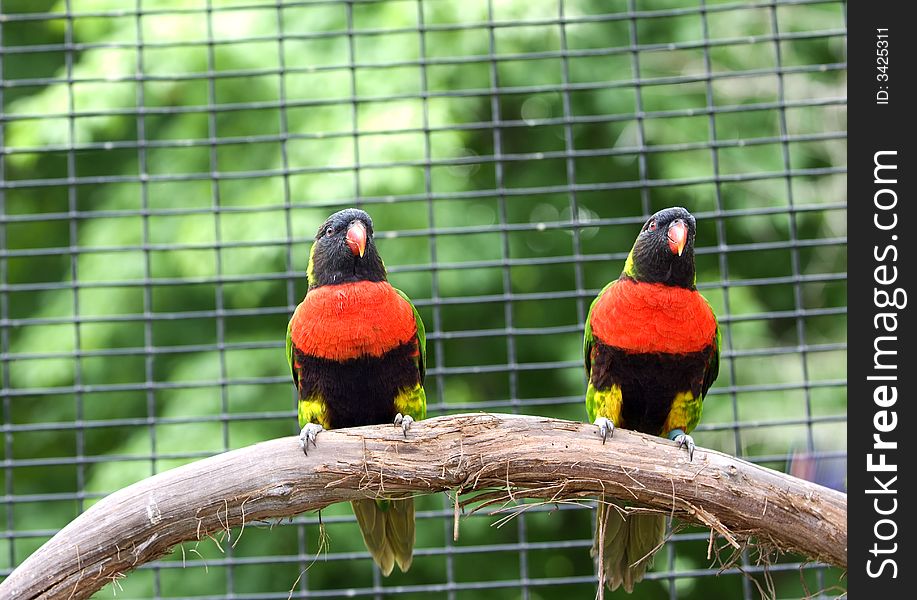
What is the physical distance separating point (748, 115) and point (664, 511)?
3173mm

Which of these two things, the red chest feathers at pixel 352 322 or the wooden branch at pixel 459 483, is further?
the red chest feathers at pixel 352 322

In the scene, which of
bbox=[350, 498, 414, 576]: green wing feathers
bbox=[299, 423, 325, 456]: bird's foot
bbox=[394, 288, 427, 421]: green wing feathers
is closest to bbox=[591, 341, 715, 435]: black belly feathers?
bbox=[394, 288, 427, 421]: green wing feathers

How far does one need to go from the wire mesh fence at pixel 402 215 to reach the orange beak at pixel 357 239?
110 cm

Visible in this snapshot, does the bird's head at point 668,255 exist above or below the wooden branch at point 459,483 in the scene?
above

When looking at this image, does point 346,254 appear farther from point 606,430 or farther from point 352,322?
point 606,430

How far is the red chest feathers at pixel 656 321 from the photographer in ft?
8.79

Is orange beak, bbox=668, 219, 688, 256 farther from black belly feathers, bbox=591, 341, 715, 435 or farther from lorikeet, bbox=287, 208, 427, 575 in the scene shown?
lorikeet, bbox=287, 208, 427, 575

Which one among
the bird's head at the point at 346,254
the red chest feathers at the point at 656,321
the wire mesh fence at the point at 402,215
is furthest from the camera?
the wire mesh fence at the point at 402,215

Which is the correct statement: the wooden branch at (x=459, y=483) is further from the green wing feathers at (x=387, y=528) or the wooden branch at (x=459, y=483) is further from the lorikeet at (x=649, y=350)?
the green wing feathers at (x=387, y=528)

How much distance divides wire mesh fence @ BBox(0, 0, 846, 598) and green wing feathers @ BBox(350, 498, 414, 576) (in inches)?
40.9

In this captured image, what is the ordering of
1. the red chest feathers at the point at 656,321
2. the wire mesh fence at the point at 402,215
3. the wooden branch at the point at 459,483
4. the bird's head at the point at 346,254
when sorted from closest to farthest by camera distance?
the wooden branch at the point at 459,483
the red chest feathers at the point at 656,321
the bird's head at the point at 346,254
the wire mesh fence at the point at 402,215

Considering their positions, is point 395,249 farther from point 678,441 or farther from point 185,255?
point 678,441

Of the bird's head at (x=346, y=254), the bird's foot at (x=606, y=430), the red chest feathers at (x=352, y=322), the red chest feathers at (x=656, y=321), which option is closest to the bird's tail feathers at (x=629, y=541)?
the bird's foot at (x=606, y=430)
